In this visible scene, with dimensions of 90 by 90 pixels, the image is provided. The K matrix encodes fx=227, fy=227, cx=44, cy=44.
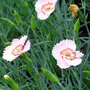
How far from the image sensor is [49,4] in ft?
4.40

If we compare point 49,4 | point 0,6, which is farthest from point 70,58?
point 0,6

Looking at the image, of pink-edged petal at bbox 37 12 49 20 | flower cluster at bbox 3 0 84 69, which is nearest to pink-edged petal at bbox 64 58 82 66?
flower cluster at bbox 3 0 84 69

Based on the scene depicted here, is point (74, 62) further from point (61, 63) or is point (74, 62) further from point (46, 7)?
point (46, 7)

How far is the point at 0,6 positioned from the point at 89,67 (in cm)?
130

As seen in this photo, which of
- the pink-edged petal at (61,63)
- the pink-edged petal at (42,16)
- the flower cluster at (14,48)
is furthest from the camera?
the pink-edged petal at (42,16)

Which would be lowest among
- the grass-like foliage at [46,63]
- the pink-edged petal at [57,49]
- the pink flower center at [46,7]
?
the grass-like foliage at [46,63]

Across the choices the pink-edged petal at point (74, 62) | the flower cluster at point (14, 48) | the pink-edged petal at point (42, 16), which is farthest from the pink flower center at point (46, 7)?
the pink-edged petal at point (74, 62)

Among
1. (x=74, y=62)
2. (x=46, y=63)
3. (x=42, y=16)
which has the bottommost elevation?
(x=46, y=63)

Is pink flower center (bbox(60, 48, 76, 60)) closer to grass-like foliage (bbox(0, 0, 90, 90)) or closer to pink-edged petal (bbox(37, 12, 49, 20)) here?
grass-like foliage (bbox(0, 0, 90, 90))

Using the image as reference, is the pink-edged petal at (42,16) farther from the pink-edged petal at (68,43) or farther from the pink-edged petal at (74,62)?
the pink-edged petal at (74,62)

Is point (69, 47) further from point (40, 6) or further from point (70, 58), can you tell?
point (40, 6)

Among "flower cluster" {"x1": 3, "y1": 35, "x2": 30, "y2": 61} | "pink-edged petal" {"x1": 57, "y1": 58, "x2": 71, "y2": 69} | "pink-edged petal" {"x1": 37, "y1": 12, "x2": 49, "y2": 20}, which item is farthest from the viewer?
"pink-edged petal" {"x1": 37, "y1": 12, "x2": 49, "y2": 20}

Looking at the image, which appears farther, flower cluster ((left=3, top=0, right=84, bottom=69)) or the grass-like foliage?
the grass-like foliage

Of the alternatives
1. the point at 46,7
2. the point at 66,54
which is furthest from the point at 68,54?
the point at 46,7
